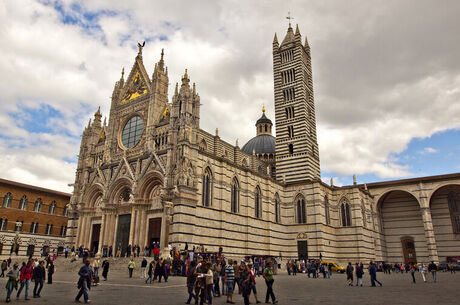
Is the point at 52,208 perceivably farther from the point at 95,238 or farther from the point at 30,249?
the point at 95,238

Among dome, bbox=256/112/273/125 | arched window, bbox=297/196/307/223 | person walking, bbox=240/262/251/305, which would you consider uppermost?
dome, bbox=256/112/273/125

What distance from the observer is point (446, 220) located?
44906 millimetres

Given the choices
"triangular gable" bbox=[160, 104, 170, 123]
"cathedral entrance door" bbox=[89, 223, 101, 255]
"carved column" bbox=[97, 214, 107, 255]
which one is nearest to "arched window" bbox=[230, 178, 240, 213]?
"triangular gable" bbox=[160, 104, 170, 123]

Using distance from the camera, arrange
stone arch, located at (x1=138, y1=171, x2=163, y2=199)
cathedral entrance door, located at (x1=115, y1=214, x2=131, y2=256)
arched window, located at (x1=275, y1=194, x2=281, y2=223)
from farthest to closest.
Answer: arched window, located at (x1=275, y1=194, x2=281, y2=223) < cathedral entrance door, located at (x1=115, y1=214, x2=131, y2=256) < stone arch, located at (x1=138, y1=171, x2=163, y2=199)

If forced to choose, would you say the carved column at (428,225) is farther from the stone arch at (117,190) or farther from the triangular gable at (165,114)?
the stone arch at (117,190)

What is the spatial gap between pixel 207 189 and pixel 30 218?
913 inches

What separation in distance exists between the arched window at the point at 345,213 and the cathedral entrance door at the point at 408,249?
1225 cm

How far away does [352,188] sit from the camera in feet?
135

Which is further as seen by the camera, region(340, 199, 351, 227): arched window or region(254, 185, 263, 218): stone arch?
region(340, 199, 351, 227): arched window

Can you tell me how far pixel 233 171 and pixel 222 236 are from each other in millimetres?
6442

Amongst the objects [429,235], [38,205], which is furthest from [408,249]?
[38,205]

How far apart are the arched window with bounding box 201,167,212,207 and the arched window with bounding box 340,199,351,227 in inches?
748

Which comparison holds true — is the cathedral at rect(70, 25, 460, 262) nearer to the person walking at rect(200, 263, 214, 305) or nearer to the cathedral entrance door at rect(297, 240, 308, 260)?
the cathedral entrance door at rect(297, 240, 308, 260)

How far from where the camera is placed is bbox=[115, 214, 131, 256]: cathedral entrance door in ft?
98.7
